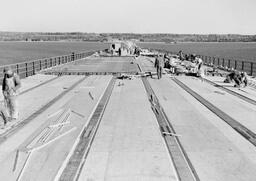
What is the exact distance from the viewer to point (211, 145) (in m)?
9.08

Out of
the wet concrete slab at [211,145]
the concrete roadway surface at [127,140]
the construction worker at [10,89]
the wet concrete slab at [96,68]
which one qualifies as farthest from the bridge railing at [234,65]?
the construction worker at [10,89]

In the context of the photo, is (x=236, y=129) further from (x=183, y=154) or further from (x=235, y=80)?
(x=235, y=80)

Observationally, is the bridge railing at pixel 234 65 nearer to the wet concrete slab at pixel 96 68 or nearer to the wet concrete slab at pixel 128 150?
the wet concrete slab at pixel 96 68

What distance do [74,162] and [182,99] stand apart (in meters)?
9.83

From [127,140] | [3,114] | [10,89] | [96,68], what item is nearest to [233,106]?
[127,140]

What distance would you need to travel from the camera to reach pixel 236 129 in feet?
35.7

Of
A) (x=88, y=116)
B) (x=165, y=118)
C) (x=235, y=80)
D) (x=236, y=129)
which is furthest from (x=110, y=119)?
(x=235, y=80)

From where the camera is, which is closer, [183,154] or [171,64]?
[183,154]

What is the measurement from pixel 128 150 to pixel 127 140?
92 cm

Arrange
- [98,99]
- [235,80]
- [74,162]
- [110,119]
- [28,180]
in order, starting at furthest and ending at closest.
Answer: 1. [235,80]
2. [98,99]
3. [110,119]
4. [74,162]
5. [28,180]

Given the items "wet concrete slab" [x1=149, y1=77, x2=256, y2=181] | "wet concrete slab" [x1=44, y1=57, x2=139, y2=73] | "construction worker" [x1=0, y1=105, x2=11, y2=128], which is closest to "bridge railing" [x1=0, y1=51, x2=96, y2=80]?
"wet concrete slab" [x1=44, y1=57, x2=139, y2=73]

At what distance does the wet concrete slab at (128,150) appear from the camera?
6988mm

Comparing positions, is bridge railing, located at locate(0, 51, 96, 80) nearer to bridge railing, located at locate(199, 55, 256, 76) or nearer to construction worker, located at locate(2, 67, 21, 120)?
construction worker, located at locate(2, 67, 21, 120)

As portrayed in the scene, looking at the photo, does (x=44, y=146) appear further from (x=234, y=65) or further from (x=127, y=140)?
(x=234, y=65)
